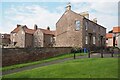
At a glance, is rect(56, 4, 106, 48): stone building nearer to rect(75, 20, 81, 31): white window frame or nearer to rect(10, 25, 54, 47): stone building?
rect(75, 20, 81, 31): white window frame

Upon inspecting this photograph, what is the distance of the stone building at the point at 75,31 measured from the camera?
39422 mm

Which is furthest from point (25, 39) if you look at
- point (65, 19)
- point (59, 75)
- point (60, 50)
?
point (59, 75)

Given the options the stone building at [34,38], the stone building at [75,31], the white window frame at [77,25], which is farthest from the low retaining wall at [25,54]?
the stone building at [34,38]

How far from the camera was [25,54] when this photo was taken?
25.9 meters

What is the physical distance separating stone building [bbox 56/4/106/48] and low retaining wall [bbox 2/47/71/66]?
708cm

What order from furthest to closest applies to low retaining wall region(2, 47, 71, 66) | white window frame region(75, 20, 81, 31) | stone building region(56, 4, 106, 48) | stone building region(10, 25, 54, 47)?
stone building region(10, 25, 54, 47) < white window frame region(75, 20, 81, 31) < stone building region(56, 4, 106, 48) < low retaining wall region(2, 47, 71, 66)

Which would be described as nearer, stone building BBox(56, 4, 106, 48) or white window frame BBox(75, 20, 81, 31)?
stone building BBox(56, 4, 106, 48)

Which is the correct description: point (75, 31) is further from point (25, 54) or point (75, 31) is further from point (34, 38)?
point (34, 38)

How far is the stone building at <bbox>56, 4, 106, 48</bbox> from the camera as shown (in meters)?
39.4

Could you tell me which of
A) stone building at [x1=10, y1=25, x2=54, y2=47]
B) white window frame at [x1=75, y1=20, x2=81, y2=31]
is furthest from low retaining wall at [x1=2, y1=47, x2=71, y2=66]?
stone building at [x1=10, y1=25, x2=54, y2=47]

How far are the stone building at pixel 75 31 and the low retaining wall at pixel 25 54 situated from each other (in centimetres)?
708

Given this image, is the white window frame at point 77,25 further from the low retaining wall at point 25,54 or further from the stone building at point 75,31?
the low retaining wall at point 25,54

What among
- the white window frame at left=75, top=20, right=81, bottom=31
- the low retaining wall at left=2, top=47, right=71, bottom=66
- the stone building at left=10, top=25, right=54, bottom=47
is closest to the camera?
the low retaining wall at left=2, top=47, right=71, bottom=66

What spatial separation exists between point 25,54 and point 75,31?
16717mm
